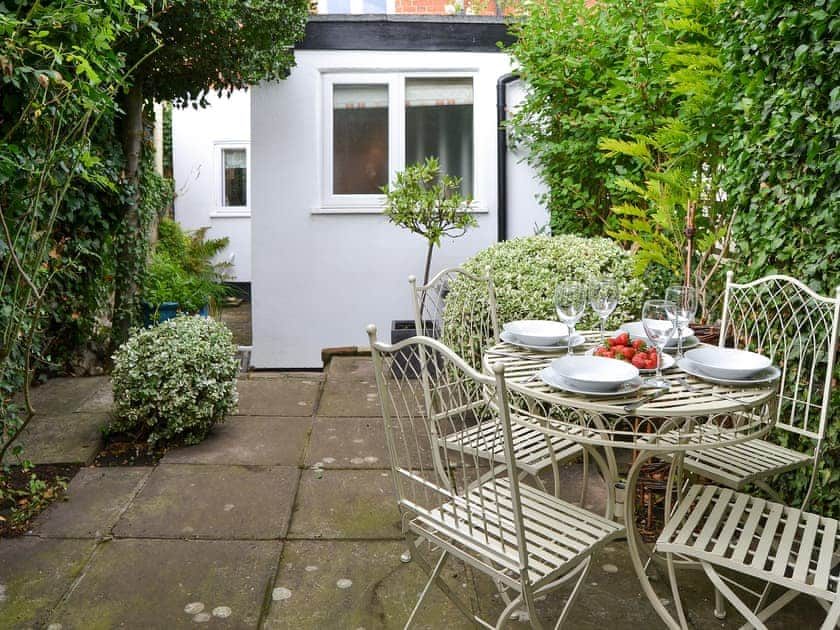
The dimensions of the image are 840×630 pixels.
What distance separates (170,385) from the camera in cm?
402

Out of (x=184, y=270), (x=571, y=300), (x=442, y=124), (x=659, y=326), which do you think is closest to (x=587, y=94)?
(x=442, y=124)

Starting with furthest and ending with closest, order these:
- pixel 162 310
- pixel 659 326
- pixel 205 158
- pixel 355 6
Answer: pixel 205 158 < pixel 355 6 < pixel 162 310 < pixel 659 326

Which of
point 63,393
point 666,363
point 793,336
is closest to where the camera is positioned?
point 666,363

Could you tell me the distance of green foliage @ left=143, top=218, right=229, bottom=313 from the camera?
324 inches

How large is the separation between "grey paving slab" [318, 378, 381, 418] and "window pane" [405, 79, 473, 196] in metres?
2.59

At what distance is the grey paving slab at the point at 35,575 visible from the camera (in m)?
2.51

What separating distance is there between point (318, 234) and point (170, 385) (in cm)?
330

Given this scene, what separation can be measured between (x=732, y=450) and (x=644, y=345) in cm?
61

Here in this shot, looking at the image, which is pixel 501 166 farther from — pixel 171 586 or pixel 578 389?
pixel 171 586

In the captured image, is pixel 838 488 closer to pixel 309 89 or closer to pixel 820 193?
pixel 820 193

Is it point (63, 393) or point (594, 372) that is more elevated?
point (594, 372)

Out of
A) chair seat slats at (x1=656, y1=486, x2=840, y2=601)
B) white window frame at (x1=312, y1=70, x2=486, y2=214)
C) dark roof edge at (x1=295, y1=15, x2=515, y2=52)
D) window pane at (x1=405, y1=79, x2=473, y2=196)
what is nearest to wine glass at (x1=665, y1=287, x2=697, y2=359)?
chair seat slats at (x1=656, y1=486, x2=840, y2=601)

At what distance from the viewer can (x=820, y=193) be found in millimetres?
2871

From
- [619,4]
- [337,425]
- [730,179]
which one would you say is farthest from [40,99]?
[619,4]
